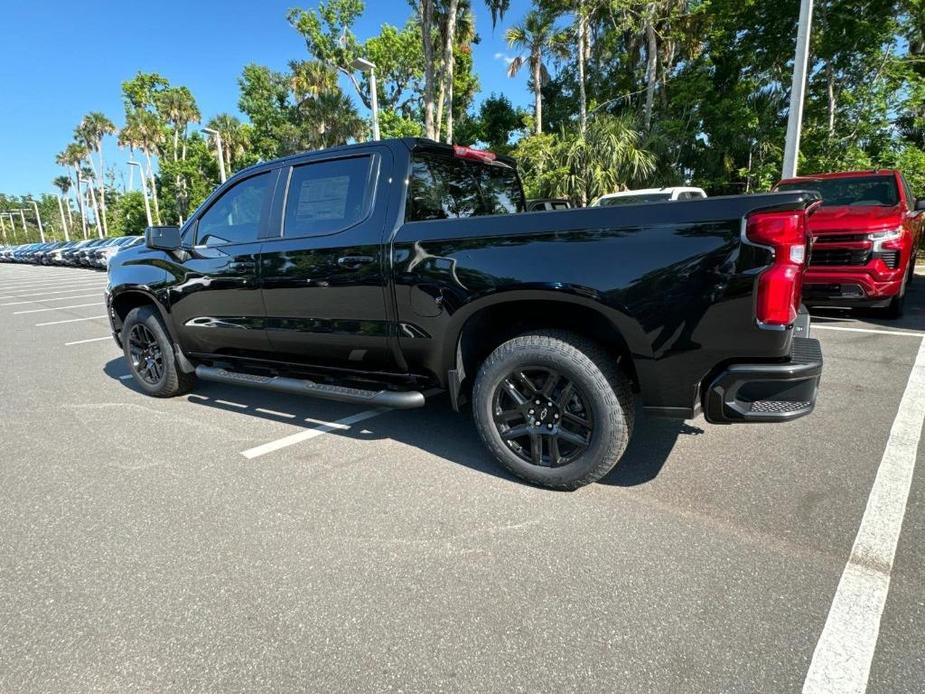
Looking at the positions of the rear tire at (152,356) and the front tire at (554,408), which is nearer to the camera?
the front tire at (554,408)

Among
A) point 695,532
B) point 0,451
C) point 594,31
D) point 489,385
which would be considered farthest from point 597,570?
point 594,31

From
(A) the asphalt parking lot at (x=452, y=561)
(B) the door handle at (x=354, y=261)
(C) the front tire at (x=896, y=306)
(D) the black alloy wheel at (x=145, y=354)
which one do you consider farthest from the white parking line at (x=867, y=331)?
(D) the black alloy wheel at (x=145, y=354)

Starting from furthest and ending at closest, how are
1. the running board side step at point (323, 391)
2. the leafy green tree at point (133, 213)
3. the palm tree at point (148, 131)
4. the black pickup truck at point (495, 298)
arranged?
the leafy green tree at point (133, 213), the palm tree at point (148, 131), the running board side step at point (323, 391), the black pickup truck at point (495, 298)

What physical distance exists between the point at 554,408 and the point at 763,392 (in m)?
0.97

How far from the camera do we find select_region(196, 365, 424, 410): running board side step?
3.08m

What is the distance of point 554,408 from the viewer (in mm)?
2797

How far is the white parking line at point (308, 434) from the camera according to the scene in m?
3.53

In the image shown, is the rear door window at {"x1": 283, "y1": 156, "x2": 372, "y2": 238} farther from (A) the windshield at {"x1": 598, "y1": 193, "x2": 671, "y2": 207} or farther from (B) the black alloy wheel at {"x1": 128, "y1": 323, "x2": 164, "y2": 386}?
(A) the windshield at {"x1": 598, "y1": 193, "x2": 671, "y2": 207}

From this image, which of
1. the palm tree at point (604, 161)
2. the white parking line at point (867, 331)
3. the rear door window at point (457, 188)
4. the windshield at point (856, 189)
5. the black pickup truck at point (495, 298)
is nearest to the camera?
the black pickup truck at point (495, 298)

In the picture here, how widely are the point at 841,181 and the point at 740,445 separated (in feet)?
20.8

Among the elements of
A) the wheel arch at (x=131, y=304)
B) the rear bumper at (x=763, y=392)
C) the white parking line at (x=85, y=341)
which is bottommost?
the white parking line at (x=85, y=341)

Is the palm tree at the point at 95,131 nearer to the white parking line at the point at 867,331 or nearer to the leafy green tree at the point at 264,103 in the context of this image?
the leafy green tree at the point at 264,103

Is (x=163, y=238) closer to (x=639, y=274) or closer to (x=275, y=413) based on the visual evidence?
(x=275, y=413)

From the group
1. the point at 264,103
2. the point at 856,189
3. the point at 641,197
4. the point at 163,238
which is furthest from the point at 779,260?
the point at 264,103
